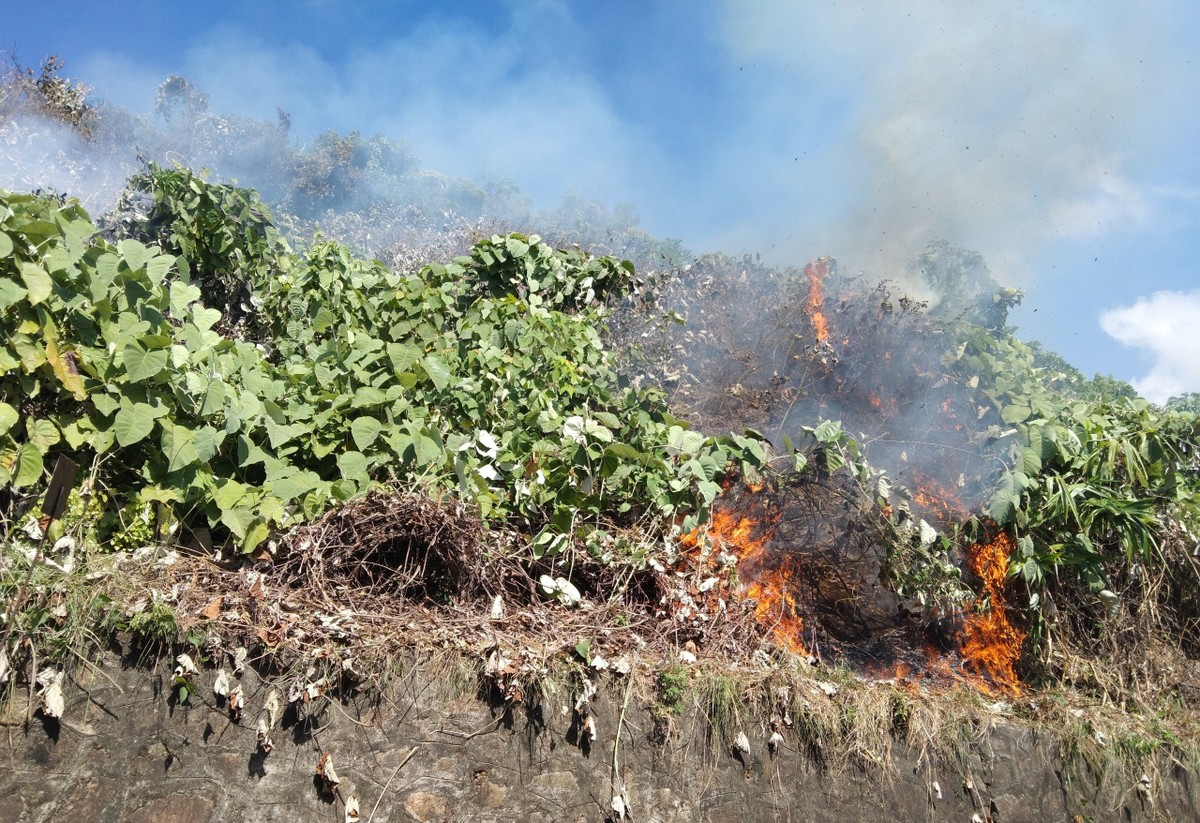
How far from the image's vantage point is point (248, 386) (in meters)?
3.53

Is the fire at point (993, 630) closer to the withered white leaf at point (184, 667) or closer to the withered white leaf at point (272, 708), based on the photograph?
the withered white leaf at point (272, 708)

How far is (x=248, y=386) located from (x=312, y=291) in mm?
2059

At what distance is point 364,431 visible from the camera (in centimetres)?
365

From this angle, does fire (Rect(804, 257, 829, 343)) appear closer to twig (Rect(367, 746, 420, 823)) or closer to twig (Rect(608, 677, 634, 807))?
twig (Rect(608, 677, 634, 807))

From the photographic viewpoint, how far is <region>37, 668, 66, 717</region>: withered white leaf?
257 cm

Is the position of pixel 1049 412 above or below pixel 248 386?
above

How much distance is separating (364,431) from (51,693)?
1524 mm

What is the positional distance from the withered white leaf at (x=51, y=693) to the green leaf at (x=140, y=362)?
1.06m

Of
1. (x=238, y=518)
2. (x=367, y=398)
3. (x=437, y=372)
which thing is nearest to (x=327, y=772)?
(x=238, y=518)

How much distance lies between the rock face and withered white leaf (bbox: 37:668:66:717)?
58 millimetres

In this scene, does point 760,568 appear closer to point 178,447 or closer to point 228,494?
point 228,494

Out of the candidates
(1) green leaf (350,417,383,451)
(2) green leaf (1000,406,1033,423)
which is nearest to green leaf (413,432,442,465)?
(1) green leaf (350,417,383,451)

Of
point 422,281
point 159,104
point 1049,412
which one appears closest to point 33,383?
point 422,281

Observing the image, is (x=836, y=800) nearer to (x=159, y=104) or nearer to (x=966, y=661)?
(x=966, y=661)
